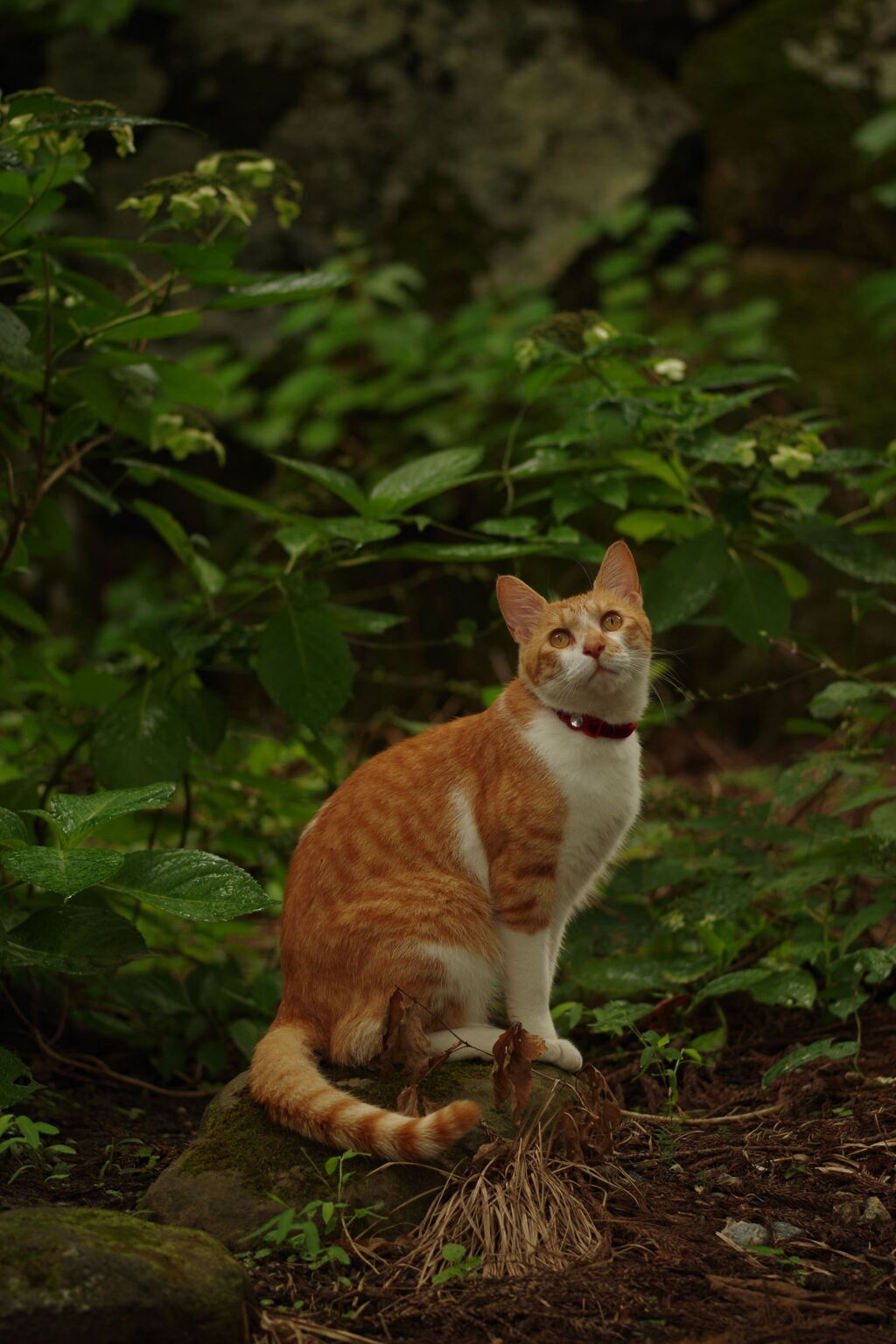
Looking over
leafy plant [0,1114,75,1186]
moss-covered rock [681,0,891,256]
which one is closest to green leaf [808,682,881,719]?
leafy plant [0,1114,75,1186]

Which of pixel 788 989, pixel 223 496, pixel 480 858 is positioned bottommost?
pixel 788 989

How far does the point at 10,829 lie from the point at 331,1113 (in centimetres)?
87

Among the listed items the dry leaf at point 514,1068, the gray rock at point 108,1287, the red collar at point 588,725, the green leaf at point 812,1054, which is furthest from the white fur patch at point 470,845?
the gray rock at point 108,1287

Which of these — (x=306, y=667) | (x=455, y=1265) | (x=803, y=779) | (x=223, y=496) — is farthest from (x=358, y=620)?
(x=455, y=1265)

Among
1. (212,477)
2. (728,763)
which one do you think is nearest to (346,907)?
(728,763)

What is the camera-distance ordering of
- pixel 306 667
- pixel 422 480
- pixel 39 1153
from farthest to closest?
pixel 422 480 → pixel 306 667 → pixel 39 1153

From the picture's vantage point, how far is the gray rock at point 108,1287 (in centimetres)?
182

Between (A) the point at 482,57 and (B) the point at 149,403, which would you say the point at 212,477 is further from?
(B) the point at 149,403

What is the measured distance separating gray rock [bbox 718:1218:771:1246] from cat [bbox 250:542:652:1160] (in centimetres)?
55

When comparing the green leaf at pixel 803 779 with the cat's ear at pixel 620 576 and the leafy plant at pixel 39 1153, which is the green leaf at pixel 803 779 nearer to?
the cat's ear at pixel 620 576

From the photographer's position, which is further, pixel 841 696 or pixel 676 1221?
pixel 841 696

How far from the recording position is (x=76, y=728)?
3924mm

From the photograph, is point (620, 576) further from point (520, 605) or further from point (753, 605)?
point (753, 605)

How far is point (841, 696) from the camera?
3314 mm
